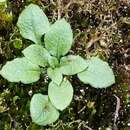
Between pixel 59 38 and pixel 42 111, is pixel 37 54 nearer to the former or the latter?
pixel 59 38

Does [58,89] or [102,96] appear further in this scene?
[102,96]

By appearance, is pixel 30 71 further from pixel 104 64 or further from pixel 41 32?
pixel 104 64

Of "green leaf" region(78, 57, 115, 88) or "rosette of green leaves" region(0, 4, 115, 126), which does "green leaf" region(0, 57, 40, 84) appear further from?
"green leaf" region(78, 57, 115, 88)

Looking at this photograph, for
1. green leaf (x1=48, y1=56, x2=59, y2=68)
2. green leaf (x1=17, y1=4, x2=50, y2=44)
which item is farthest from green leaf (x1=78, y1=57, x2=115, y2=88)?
green leaf (x1=17, y1=4, x2=50, y2=44)

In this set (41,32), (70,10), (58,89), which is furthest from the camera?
(70,10)

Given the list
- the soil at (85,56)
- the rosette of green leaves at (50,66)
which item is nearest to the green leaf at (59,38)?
the rosette of green leaves at (50,66)

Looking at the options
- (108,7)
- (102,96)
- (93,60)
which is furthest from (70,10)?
(102,96)
